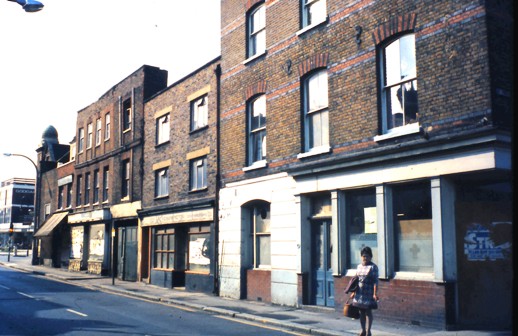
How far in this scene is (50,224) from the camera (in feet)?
122

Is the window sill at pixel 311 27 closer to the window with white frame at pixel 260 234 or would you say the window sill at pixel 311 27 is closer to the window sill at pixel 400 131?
the window sill at pixel 400 131

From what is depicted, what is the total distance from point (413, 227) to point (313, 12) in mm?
7458

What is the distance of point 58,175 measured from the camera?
3891 centimetres

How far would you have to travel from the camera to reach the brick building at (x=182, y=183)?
20.5 meters

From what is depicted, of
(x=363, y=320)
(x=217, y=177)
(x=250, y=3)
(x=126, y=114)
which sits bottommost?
(x=363, y=320)

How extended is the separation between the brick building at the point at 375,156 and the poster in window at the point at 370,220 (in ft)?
0.15

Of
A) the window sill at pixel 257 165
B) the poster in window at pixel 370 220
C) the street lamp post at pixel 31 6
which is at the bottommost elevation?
the poster in window at pixel 370 220

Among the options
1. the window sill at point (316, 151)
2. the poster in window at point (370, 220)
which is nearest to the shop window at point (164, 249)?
the window sill at point (316, 151)

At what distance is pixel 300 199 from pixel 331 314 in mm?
3419

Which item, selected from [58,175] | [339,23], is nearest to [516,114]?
[339,23]

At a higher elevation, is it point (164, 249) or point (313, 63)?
point (313, 63)

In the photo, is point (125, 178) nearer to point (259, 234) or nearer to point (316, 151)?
point (259, 234)

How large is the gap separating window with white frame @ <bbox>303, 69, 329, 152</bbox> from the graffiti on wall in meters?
5.00

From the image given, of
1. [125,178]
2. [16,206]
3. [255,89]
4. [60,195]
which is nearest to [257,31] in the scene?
[255,89]
